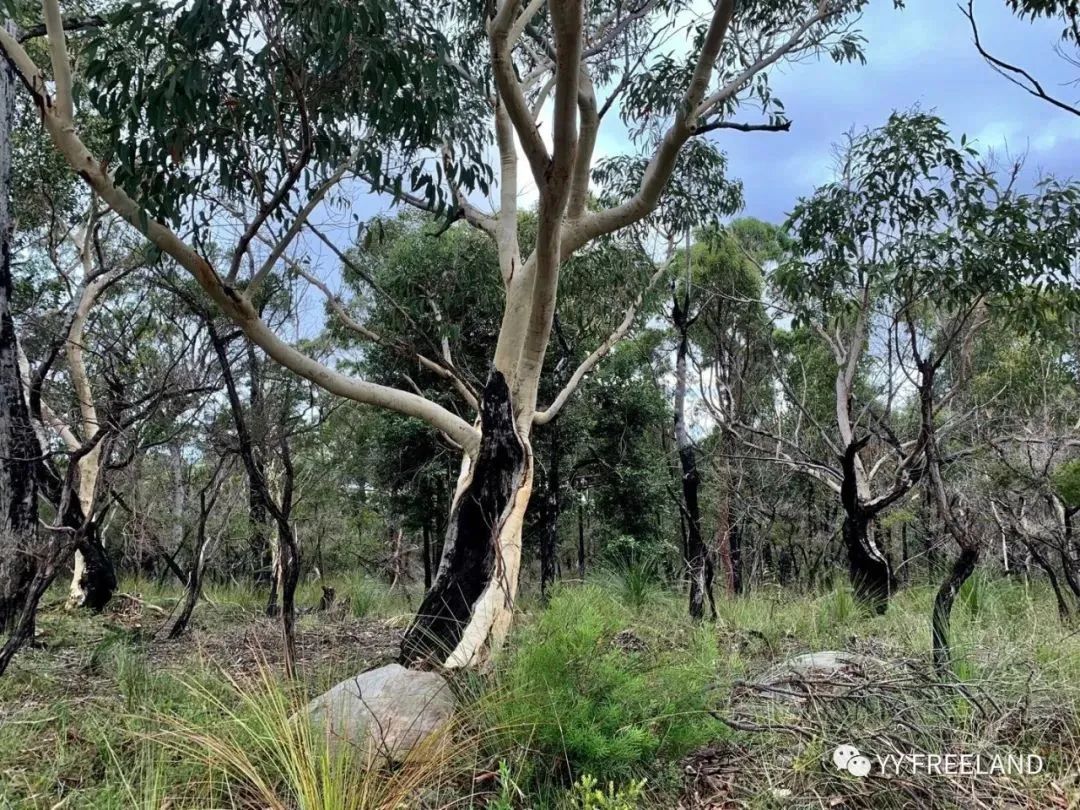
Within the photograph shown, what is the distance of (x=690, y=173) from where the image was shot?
9.38m

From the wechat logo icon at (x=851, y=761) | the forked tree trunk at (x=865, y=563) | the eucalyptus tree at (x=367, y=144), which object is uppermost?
the eucalyptus tree at (x=367, y=144)

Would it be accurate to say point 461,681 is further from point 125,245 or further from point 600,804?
point 125,245

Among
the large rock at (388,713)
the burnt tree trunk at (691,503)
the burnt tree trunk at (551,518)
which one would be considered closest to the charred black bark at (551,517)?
the burnt tree trunk at (551,518)

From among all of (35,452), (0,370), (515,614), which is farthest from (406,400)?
(35,452)

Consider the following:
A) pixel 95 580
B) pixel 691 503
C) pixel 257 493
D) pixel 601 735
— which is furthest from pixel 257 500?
pixel 601 735

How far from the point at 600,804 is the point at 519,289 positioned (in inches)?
164

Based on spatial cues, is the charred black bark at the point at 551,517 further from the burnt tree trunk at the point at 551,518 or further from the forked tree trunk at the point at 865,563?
the forked tree trunk at the point at 865,563

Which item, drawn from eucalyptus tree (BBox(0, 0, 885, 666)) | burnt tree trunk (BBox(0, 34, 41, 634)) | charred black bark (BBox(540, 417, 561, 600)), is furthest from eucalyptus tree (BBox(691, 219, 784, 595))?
burnt tree trunk (BBox(0, 34, 41, 634))

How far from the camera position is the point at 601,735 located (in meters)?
3.07

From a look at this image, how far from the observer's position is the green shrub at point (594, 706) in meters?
3.07

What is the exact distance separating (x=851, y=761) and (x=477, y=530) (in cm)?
298

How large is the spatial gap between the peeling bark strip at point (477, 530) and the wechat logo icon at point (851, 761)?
2590 millimetres

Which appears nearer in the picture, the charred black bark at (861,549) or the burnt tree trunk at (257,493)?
the burnt tree trunk at (257,493)

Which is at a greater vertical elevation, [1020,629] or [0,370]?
[0,370]
